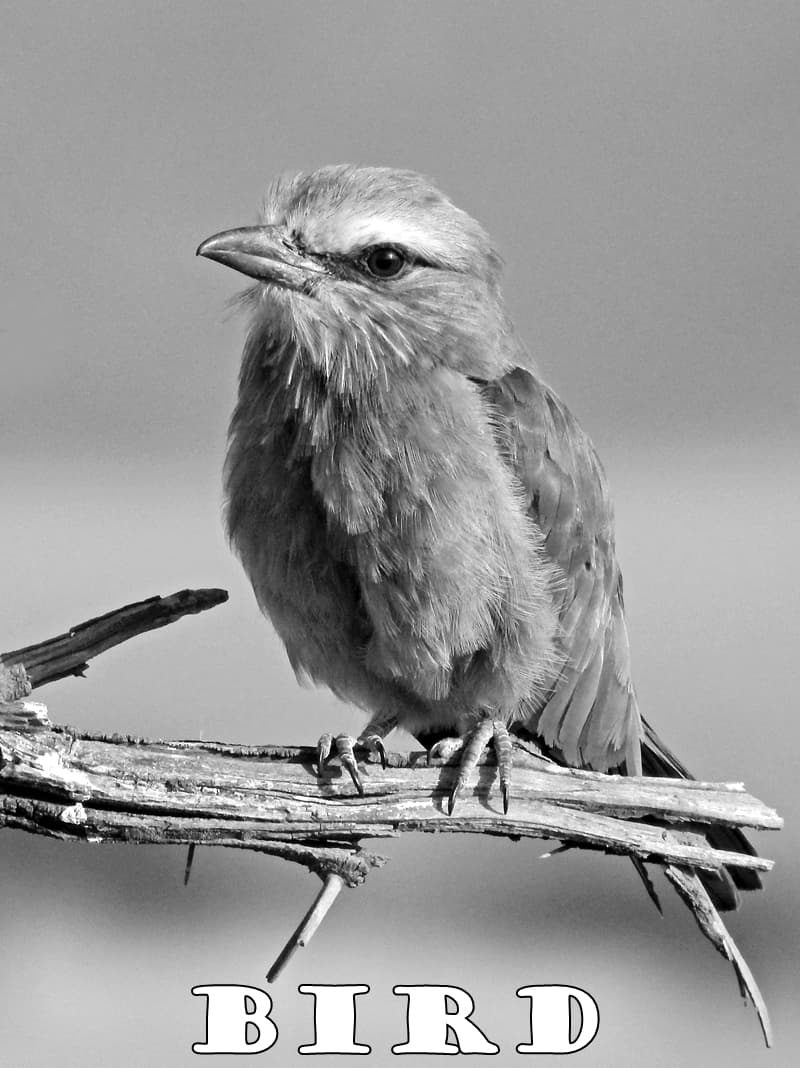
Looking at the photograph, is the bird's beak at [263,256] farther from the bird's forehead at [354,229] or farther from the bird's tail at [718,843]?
the bird's tail at [718,843]

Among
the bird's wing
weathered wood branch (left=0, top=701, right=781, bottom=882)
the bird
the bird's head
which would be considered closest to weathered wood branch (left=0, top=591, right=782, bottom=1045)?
weathered wood branch (left=0, top=701, right=781, bottom=882)

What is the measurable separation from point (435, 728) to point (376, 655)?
0.28 meters

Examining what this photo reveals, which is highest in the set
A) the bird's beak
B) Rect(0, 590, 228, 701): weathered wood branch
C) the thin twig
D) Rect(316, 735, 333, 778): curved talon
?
the bird's beak

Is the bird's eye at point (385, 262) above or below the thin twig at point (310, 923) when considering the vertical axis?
above

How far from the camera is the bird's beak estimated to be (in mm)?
2199

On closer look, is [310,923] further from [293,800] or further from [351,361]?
[351,361]

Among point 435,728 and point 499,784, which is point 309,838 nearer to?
point 499,784

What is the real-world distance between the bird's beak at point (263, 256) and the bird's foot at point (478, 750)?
2.63 ft

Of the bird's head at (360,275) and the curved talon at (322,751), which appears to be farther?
the bird's head at (360,275)

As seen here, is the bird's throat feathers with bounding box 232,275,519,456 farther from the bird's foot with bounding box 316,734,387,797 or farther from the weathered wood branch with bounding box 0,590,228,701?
the bird's foot with bounding box 316,734,387,797

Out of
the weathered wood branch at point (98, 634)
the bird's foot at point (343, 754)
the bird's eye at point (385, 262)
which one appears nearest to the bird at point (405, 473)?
the bird's eye at point (385, 262)

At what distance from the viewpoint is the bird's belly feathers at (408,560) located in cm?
213

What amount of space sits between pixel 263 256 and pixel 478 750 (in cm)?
89

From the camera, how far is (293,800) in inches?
69.6
